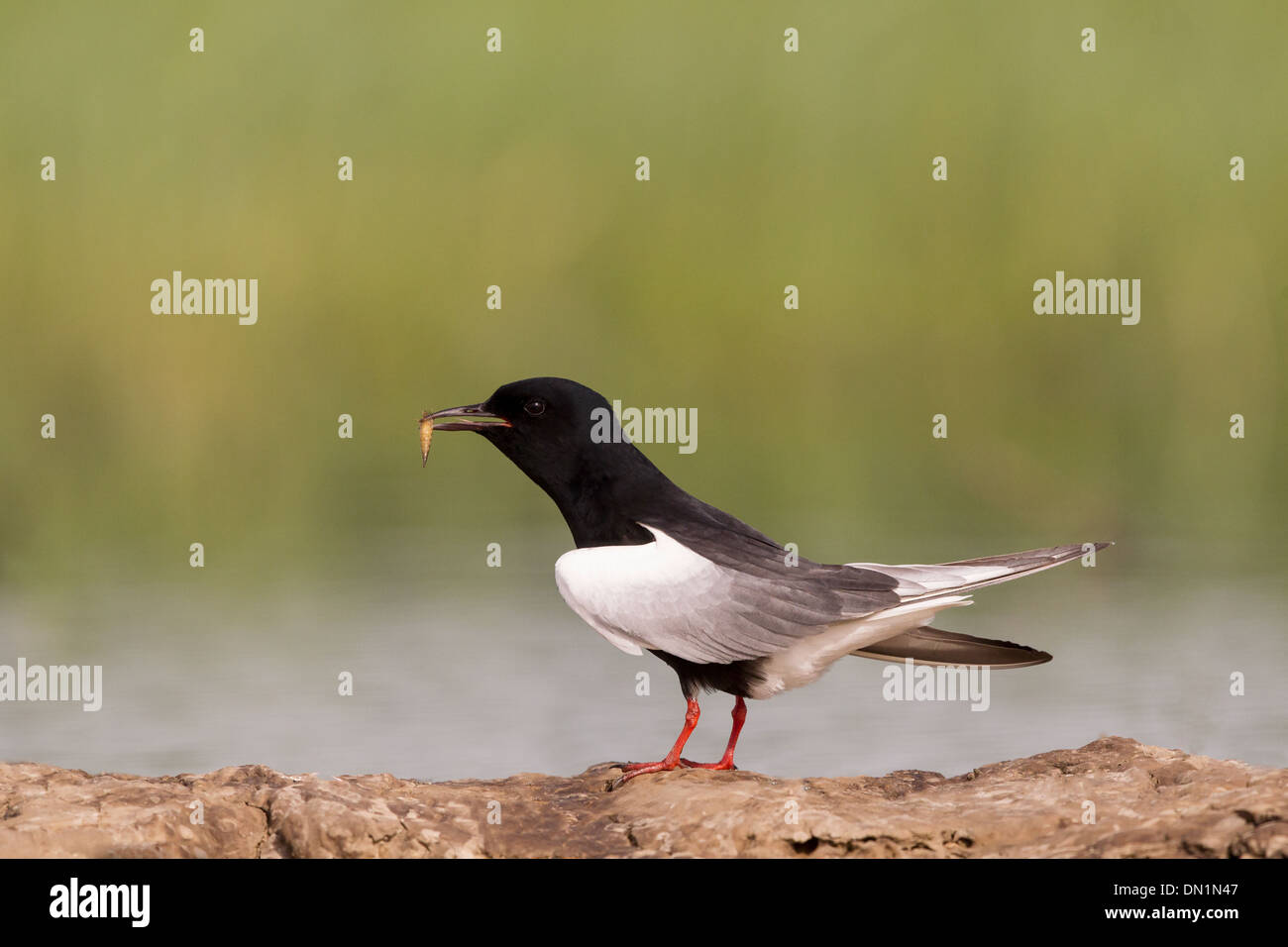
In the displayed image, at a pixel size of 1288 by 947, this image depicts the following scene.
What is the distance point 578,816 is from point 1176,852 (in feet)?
6.40

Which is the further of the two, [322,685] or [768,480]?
[768,480]

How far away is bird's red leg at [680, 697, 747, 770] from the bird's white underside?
157 millimetres

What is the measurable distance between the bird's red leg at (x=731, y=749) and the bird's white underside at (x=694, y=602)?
16 cm

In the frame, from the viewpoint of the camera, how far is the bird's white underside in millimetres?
6094

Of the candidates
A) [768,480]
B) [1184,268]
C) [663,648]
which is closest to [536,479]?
[663,648]

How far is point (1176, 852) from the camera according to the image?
520cm

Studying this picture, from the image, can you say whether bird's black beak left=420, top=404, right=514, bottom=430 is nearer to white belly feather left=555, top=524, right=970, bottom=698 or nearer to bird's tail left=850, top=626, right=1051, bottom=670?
white belly feather left=555, top=524, right=970, bottom=698

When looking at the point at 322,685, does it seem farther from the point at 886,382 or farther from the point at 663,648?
the point at 886,382

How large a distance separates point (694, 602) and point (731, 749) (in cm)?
60

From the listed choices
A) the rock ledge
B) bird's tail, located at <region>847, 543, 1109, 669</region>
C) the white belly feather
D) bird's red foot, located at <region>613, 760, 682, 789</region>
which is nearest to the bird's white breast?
the white belly feather

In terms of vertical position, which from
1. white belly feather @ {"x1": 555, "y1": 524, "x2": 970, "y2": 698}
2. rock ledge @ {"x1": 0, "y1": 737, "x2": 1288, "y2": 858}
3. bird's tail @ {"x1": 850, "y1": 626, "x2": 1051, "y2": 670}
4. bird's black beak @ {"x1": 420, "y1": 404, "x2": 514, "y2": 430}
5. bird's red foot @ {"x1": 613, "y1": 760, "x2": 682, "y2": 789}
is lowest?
rock ledge @ {"x1": 0, "y1": 737, "x2": 1288, "y2": 858}

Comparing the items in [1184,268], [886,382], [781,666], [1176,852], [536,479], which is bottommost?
[1176,852]

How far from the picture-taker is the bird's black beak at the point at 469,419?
672 centimetres

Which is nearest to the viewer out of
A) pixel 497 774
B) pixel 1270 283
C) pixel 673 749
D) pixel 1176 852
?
pixel 1176 852
